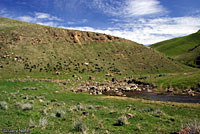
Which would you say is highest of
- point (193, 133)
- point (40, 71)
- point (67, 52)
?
point (67, 52)

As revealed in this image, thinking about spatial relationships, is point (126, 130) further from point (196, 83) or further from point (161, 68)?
point (161, 68)

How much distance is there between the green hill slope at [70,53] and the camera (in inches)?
1802

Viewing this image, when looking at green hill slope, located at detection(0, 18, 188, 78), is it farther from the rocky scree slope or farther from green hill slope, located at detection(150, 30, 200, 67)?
green hill slope, located at detection(150, 30, 200, 67)

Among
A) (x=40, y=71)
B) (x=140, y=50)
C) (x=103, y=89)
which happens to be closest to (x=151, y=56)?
(x=140, y=50)

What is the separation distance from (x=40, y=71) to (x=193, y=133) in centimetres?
4262

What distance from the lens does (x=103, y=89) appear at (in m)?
31.8

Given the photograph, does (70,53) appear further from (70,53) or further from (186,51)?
(186,51)

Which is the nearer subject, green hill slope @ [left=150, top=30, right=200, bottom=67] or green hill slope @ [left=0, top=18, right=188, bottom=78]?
green hill slope @ [left=0, top=18, right=188, bottom=78]

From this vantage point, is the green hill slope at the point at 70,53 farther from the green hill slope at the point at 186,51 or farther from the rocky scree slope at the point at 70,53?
the green hill slope at the point at 186,51

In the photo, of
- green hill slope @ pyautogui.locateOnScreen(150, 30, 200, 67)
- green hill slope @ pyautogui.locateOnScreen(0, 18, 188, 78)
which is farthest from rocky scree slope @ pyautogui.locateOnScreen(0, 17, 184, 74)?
green hill slope @ pyautogui.locateOnScreen(150, 30, 200, 67)

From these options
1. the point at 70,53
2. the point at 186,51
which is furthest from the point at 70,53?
the point at 186,51

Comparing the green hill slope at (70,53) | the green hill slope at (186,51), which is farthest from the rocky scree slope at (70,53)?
the green hill slope at (186,51)

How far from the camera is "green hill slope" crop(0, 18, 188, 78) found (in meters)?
45.8

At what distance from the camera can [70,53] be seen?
55.6 meters
